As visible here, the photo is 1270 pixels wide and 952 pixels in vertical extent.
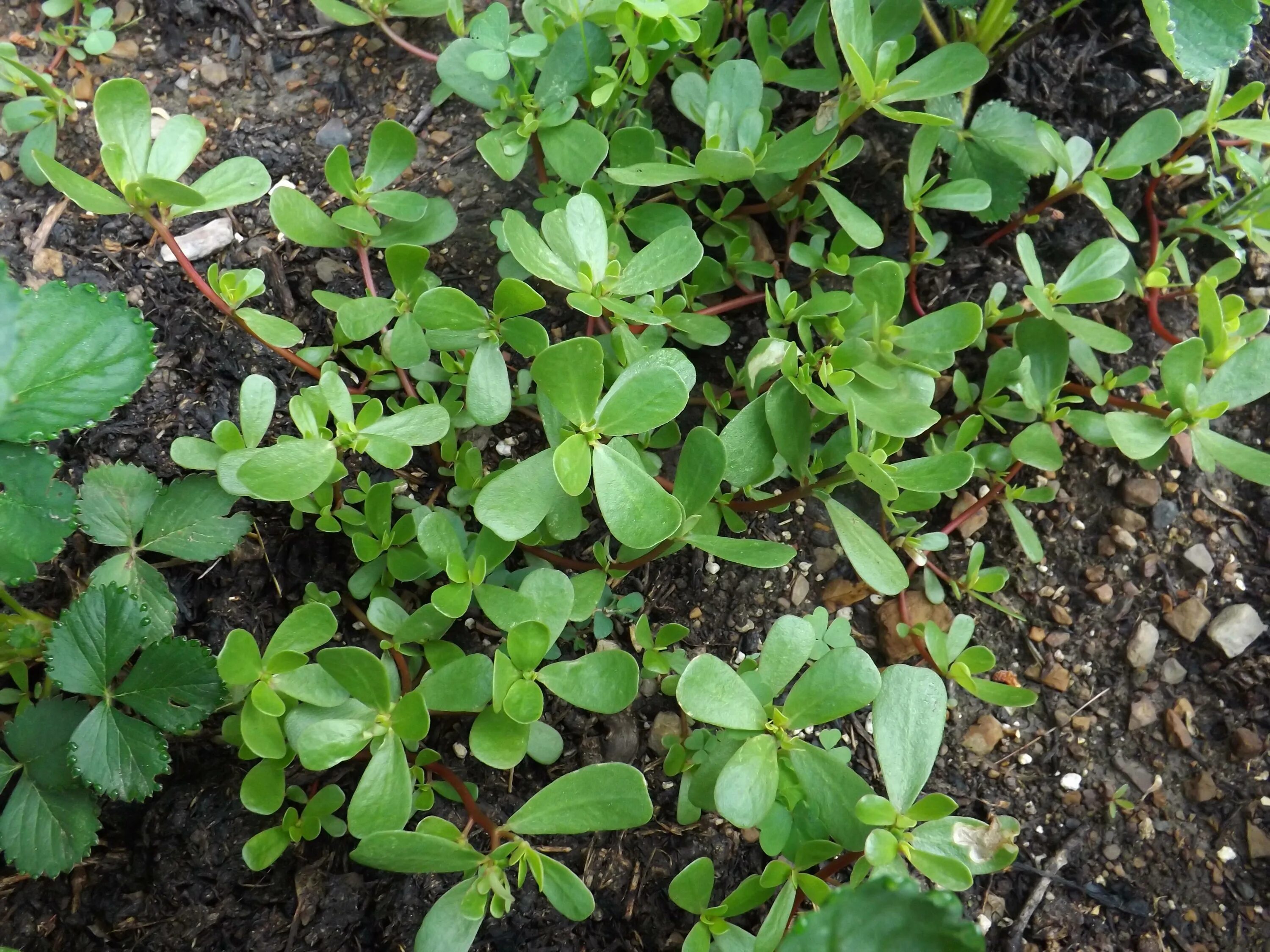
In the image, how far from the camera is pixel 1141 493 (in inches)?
66.7

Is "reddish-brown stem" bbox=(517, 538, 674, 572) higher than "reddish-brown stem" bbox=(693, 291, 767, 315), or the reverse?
"reddish-brown stem" bbox=(693, 291, 767, 315)

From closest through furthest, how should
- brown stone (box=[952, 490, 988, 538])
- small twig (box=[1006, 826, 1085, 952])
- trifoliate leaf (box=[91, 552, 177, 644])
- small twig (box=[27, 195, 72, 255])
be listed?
trifoliate leaf (box=[91, 552, 177, 644]) < small twig (box=[1006, 826, 1085, 952]) < small twig (box=[27, 195, 72, 255]) < brown stone (box=[952, 490, 988, 538])

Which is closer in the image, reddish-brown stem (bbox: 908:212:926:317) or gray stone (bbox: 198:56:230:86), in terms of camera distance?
reddish-brown stem (bbox: 908:212:926:317)

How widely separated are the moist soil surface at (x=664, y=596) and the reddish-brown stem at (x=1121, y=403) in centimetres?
13

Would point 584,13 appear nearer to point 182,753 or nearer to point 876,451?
point 876,451

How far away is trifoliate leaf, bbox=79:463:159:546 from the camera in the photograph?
131cm

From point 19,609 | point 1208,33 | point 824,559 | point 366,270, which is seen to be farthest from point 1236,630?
point 19,609

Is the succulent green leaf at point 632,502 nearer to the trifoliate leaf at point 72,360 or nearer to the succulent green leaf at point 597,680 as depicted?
the succulent green leaf at point 597,680

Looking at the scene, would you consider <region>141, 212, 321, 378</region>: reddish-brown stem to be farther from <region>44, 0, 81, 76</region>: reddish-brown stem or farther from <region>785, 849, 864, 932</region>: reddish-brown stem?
<region>785, 849, 864, 932</region>: reddish-brown stem

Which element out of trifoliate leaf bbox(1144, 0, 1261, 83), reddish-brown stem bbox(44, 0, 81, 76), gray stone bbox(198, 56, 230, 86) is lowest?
gray stone bbox(198, 56, 230, 86)

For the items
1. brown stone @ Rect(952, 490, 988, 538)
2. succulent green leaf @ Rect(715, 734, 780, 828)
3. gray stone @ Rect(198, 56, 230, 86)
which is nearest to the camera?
succulent green leaf @ Rect(715, 734, 780, 828)

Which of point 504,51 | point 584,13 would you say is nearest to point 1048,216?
point 584,13

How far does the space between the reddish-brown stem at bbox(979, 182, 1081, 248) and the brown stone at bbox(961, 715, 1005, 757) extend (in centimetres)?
94

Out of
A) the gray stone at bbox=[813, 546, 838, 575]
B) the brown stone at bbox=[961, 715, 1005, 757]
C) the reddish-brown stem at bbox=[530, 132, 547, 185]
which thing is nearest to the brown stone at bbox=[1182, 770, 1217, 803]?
the brown stone at bbox=[961, 715, 1005, 757]
